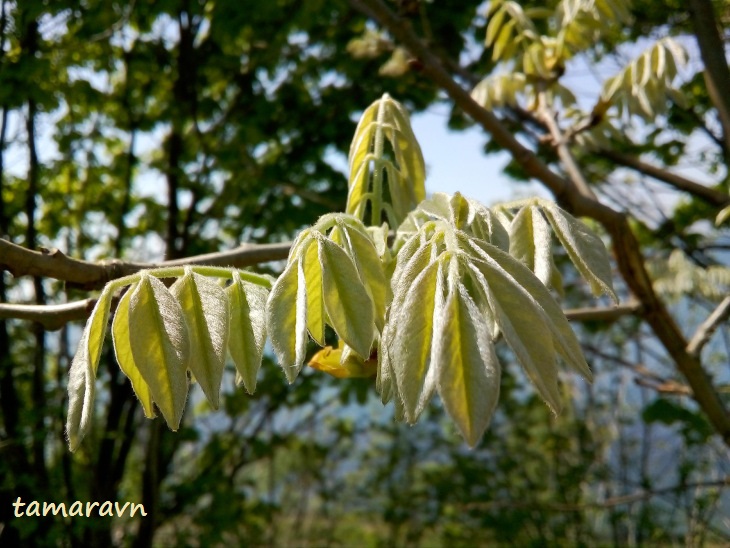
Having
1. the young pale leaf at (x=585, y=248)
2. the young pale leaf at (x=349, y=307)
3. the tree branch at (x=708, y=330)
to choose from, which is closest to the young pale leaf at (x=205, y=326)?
the young pale leaf at (x=349, y=307)

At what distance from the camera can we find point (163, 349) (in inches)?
25.5

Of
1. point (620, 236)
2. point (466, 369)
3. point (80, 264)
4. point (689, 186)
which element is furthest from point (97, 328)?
point (689, 186)

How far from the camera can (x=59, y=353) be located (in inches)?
119

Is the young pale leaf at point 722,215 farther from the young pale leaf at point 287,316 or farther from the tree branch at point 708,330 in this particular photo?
the young pale leaf at point 287,316

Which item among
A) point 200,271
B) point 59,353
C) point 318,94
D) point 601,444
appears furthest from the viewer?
point 601,444

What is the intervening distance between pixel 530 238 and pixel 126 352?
47 centimetres

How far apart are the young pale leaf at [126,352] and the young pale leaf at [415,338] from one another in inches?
10.9

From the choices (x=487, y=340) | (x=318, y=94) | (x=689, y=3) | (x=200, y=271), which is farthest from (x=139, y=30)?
(x=487, y=340)

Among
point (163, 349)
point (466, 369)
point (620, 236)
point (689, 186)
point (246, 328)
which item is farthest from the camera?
point (689, 186)

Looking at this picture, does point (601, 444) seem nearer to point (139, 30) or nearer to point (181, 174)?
point (181, 174)

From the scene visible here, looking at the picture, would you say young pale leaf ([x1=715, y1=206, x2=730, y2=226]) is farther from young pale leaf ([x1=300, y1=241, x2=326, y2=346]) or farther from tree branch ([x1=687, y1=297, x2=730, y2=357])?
young pale leaf ([x1=300, y1=241, x2=326, y2=346])

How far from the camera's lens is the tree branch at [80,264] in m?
0.73

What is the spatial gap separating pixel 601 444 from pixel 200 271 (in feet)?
19.4

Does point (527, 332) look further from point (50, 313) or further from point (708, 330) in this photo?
point (708, 330)
